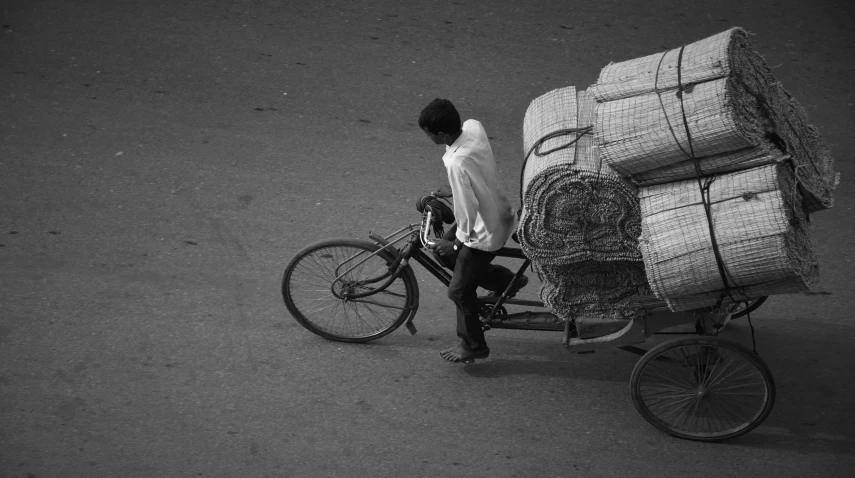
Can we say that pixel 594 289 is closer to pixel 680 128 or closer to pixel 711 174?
pixel 711 174

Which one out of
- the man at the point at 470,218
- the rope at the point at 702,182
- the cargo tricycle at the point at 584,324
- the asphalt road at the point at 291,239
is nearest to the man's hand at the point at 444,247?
the man at the point at 470,218

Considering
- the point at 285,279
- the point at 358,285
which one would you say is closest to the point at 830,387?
the point at 358,285

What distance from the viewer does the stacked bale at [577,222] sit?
3.88m

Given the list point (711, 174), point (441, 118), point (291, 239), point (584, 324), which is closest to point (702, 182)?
point (711, 174)

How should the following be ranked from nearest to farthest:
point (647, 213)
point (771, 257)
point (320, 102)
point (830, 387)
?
point (771, 257) → point (647, 213) → point (830, 387) → point (320, 102)

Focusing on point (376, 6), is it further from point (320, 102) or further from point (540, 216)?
point (540, 216)

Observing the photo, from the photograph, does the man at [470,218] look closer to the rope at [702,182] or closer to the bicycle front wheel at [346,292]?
the bicycle front wheel at [346,292]

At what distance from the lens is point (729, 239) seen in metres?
3.60

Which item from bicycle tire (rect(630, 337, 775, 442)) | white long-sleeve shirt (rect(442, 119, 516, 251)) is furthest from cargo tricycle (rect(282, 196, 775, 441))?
white long-sleeve shirt (rect(442, 119, 516, 251))

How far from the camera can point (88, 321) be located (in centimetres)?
512

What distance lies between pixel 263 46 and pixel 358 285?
386 centimetres

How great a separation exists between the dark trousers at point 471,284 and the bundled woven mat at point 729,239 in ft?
3.31

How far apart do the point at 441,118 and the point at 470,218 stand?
53cm

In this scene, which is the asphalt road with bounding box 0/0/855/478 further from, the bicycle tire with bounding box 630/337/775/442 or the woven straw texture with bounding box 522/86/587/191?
the woven straw texture with bounding box 522/86/587/191
